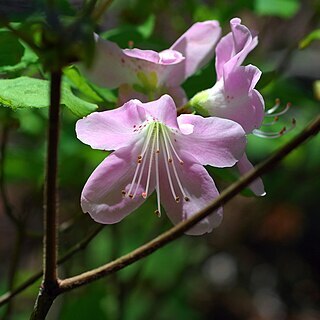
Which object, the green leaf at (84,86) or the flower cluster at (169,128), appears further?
the green leaf at (84,86)

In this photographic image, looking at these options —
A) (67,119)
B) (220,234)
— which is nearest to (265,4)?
(67,119)

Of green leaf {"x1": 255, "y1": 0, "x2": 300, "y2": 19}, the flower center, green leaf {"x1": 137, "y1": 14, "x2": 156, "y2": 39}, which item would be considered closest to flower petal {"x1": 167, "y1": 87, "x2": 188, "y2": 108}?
the flower center

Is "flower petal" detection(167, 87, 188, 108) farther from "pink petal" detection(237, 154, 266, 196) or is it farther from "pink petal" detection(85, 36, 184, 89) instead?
"pink petal" detection(237, 154, 266, 196)

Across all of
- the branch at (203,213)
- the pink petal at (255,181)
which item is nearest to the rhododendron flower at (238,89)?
the pink petal at (255,181)

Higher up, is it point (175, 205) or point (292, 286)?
point (175, 205)

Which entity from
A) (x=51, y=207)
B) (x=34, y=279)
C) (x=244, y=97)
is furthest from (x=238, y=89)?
(x=34, y=279)

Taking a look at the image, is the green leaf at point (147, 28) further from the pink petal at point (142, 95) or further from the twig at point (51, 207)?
the twig at point (51, 207)

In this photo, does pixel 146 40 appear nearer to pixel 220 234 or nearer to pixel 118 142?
pixel 118 142
